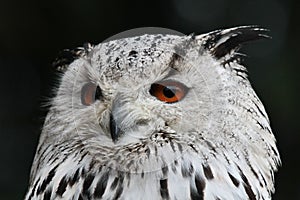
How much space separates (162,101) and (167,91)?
0.03 meters

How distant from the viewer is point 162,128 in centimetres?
180

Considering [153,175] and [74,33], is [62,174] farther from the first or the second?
[74,33]

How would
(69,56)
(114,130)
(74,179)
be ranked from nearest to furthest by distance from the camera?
(114,130) → (74,179) → (69,56)

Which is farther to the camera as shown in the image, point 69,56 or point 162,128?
point 69,56

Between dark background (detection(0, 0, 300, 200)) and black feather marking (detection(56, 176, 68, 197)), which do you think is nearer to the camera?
black feather marking (detection(56, 176, 68, 197))

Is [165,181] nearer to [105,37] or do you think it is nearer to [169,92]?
[169,92]

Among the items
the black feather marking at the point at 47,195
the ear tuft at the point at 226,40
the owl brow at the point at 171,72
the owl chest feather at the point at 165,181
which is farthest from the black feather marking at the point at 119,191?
the ear tuft at the point at 226,40

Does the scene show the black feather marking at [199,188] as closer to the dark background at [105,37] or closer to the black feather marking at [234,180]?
the black feather marking at [234,180]

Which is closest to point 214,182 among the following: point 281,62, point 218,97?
point 218,97

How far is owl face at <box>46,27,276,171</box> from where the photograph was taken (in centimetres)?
177

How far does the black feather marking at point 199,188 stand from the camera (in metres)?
1.75

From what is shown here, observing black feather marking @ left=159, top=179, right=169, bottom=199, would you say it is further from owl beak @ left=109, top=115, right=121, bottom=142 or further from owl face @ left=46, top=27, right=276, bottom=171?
owl beak @ left=109, top=115, right=121, bottom=142

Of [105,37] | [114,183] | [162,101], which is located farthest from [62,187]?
[105,37]

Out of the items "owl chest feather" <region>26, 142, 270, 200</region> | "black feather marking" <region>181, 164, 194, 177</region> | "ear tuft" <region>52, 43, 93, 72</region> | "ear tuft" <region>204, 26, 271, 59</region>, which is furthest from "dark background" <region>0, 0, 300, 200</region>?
"black feather marking" <region>181, 164, 194, 177</region>
